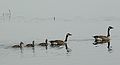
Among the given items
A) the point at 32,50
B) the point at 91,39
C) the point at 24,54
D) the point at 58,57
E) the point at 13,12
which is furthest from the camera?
the point at 13,12

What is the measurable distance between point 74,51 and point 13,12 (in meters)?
64.6

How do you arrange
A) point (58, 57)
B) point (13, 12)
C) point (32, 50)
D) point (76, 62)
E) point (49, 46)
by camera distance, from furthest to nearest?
point (13, 12) < point (49, 46) < point (32, 50) < point (58, 57) < point (76, 62)

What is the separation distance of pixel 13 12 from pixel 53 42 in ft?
198

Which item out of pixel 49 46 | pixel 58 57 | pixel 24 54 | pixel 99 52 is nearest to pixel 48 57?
pixel 58 57

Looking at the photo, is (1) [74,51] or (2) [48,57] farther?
(1) [74,51]

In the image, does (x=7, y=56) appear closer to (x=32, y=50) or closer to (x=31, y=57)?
(x=31, y=57)

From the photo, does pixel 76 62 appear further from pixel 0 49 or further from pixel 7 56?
pixel 0 49

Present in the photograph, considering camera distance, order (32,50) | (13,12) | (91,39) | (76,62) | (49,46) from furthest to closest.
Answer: (13,12) → (91,39) → (49,46) → (32,50) → (76,62)

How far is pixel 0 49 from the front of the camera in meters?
28.3

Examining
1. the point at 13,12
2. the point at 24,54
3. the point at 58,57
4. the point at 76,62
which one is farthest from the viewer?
the point at 13,12

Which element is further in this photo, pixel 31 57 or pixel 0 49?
pixel 0 49

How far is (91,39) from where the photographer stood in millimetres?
35375

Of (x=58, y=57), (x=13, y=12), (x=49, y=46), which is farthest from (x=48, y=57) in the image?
(x=13, y=12)

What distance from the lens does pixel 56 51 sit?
27469 mm
